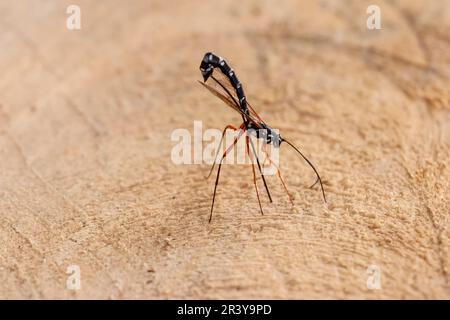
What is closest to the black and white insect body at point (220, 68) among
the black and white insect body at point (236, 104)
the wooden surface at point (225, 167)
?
the black and white insect body at point (236, 104)

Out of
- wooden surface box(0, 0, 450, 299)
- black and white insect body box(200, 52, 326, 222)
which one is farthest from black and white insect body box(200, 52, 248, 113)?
wooden surface box(0, 0, 450, 299)

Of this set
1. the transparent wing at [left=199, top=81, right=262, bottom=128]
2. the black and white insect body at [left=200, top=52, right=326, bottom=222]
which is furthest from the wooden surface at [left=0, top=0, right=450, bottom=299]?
the transparent wing at [left=199, top=81, right=262, bottom=128]

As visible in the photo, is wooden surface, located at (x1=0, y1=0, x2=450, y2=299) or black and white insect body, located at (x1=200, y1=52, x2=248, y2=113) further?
black and white insect body, located at (x1=200, y1=52, x2=248, y2=113)

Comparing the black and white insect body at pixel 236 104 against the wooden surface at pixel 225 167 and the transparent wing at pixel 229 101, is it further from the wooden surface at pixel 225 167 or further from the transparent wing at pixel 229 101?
the wooden surface at pixel 225 167

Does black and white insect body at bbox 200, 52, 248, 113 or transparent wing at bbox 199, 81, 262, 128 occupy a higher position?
black and white insect body at bbox 200, 52, 248, 113

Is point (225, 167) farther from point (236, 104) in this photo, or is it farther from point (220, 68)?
point (220, 68)

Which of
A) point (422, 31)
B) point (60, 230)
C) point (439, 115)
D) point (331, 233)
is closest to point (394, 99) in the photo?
point (439, 115)

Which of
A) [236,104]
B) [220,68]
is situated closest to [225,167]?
[236,104]

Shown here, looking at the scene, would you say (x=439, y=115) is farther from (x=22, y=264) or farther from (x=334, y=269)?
(x=22, y=264)

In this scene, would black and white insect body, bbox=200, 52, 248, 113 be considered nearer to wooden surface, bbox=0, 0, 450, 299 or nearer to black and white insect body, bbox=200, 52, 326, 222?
black and white insect body, bbox=200, 52, 326, 222
